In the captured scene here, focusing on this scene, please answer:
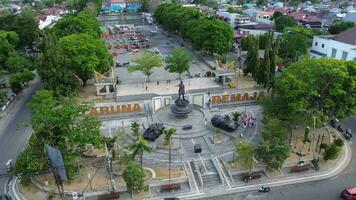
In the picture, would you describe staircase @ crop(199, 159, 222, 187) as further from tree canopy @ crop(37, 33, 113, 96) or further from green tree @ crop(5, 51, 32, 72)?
green tree @ crop(5, 51, 32, 72)

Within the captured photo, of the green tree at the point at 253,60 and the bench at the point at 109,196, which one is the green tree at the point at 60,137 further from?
the green tree at the point at 253,60

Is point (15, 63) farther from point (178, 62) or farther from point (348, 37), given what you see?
point (348, 37)

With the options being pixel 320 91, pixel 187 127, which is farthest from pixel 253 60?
pixel 187 127

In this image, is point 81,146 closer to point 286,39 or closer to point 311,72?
point 311,72

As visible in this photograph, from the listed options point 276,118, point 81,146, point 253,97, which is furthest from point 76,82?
point 276,118

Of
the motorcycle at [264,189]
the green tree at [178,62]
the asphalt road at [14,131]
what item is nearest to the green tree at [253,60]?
the green tree at [178,62]

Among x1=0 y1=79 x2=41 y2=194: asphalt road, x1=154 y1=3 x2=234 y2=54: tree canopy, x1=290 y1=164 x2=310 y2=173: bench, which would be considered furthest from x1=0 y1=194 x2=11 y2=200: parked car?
x1=154 y1=3 x2=234 y2=54: tree canopy
